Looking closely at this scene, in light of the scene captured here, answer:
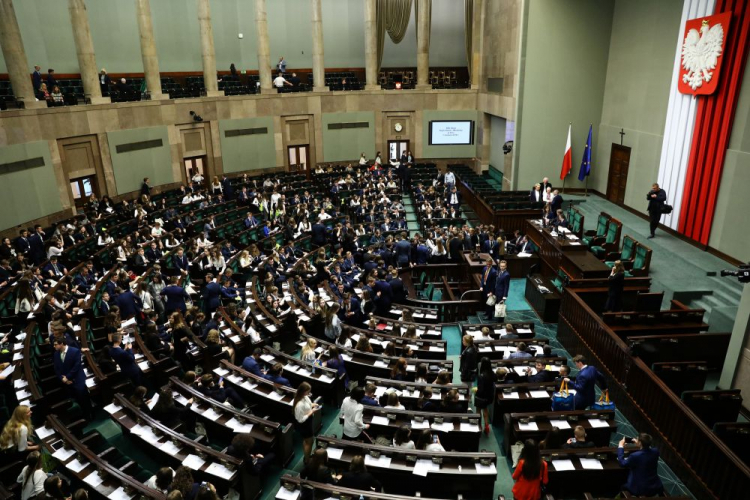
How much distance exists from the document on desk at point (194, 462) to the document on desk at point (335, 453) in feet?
4.93

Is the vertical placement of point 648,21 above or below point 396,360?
above

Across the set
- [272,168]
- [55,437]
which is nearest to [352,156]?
[272,168]

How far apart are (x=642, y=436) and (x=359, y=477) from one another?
323cm

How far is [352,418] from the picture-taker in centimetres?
670

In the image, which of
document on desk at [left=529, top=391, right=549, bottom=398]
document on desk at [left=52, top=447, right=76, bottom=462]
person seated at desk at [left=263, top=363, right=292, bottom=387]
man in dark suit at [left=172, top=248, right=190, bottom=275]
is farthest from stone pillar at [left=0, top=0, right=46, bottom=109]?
document on desk at [left=529, top=391, right=549, bottom=398]

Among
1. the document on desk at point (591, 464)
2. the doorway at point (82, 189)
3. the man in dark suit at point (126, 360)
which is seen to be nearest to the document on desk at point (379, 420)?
the document on desk at point (591, 464)

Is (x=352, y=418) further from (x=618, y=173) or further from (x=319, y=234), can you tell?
(x=618, y=173)

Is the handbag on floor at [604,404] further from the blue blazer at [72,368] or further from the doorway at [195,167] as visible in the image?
the doorway at [195,167]

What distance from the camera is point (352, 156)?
87.7ft

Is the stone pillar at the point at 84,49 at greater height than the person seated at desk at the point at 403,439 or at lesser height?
greater

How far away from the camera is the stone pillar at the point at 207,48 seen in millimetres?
21591

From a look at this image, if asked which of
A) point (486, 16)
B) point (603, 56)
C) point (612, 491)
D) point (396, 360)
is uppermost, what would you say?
point (486, 16)

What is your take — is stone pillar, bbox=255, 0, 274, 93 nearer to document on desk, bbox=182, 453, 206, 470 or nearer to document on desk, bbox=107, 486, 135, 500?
document on desk, bbox=182, 453, 206, 470

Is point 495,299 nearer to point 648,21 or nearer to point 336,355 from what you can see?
point 336,355
